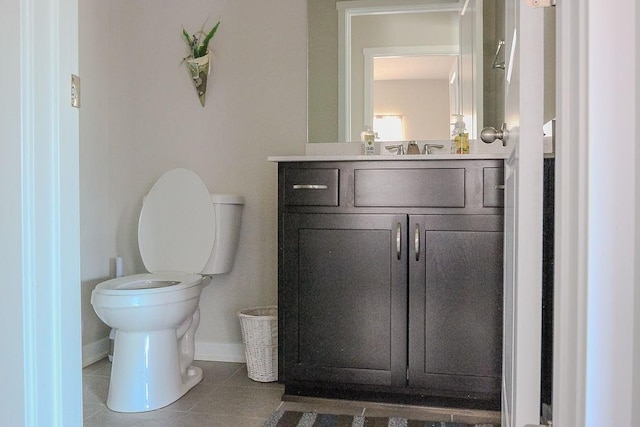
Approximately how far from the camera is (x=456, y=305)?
82.8 inches

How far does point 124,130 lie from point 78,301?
2.11m

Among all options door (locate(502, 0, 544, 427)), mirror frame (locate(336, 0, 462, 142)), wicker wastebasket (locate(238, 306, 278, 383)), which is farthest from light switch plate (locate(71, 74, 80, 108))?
mirror frame (locate(336, 0, 462, 142))

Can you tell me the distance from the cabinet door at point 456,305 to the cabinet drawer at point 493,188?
0.18 feet

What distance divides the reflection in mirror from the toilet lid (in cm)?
65

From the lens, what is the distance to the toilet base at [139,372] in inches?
84.7

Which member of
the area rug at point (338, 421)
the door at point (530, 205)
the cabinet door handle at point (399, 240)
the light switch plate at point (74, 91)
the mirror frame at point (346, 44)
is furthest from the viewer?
the mirror frame at point (346, 44)

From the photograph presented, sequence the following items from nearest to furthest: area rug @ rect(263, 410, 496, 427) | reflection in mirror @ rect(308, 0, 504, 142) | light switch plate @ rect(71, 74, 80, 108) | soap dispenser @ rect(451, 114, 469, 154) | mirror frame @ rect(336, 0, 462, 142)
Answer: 1. light switch plate @ rect(71, 74, 80, 108)
2. area rug @ rect(263, 410, 496, 427)
3. soap dispenser @ rect(451, 114, 469, 154)
4. reflection in mirror @ rect(308, 0, 504, 142)
5. mirror frame @ rect(336, 0, 462, 142)

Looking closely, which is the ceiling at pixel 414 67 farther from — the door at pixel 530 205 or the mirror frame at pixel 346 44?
the door at pixel 530 205

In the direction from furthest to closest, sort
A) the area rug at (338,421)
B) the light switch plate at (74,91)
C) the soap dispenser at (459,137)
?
1. the soap dispenser at (459,137)
2. the area rug at (338,421)
3. the light switch plate at (74,91)

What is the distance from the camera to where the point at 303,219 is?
87.7 inches
